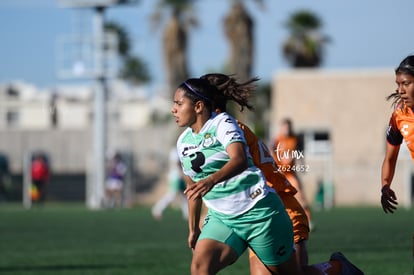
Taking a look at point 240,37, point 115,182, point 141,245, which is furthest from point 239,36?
point 141,245

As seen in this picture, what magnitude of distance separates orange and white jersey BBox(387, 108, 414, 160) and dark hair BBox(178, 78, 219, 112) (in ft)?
5.02

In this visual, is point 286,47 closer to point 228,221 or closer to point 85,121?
point 85,121

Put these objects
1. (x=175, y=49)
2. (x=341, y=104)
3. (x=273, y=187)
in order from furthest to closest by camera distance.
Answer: (x=175, y=49) < (x=341, y=104) < (x=273, y=187)

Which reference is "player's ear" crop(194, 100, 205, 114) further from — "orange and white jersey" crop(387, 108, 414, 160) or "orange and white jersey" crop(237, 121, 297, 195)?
"orange and white jersey" crop(387, 108, 414, 160)

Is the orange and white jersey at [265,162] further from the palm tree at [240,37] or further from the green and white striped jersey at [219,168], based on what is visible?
the palm tree at [240,37]

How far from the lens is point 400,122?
8.17m

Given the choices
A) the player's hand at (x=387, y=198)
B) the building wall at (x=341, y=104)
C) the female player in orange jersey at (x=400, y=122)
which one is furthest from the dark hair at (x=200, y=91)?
the building wall at (x=341, y=104)

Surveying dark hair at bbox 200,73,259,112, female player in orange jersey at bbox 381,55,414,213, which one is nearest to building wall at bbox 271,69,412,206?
female player in orange jersey at bbox 381,55,414,213

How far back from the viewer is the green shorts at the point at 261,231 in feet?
24.5

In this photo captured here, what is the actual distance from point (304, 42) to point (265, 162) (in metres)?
52.1

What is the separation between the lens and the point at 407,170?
3666 centimetres

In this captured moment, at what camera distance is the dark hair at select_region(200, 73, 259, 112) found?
25.8 ft

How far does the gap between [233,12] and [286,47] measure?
28.3ft

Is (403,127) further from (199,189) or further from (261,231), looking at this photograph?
(199,189)
